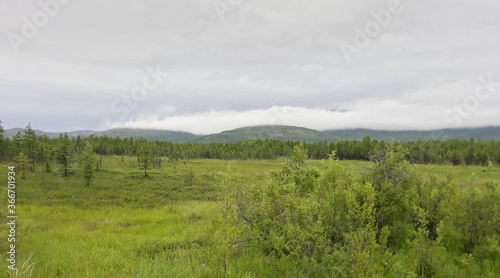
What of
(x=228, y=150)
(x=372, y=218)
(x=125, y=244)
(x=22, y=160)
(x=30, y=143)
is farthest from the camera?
(x=228, y=150)

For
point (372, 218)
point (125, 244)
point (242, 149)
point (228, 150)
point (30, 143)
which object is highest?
point (30, 143)

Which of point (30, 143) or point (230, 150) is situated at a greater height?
point (30, 143)

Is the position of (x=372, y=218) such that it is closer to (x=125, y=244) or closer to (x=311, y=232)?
(x=311, y=232)

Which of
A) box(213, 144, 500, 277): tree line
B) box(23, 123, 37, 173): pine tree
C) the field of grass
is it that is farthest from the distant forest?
the field of grass

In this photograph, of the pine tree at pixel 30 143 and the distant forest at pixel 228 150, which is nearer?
the pine tree at pixel 30 143

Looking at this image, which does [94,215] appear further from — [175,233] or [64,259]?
[64,259]

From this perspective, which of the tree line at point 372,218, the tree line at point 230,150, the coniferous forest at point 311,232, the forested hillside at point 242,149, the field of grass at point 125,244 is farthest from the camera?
the forested hillside at point 242,149

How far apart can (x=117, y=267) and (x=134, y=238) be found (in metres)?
4.08

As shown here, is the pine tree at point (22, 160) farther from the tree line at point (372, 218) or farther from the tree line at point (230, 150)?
the tree line at point (372, 218)

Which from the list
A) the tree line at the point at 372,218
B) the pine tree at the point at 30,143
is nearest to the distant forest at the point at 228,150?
the pine tree at the point at 30,143

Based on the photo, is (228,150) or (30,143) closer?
(30,143)

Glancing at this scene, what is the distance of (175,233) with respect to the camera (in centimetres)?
1332

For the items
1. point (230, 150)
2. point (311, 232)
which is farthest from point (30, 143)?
point (230, 150)

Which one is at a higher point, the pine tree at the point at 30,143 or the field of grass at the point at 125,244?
the pine tree at the point at 30,143
